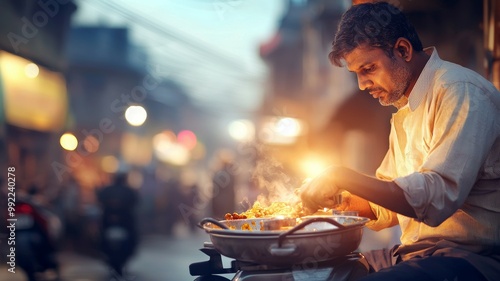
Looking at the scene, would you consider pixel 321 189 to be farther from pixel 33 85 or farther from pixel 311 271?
pixel 33 85

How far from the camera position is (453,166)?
220cm

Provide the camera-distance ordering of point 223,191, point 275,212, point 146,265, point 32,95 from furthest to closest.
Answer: point 32,95
point 223,191
point 146,265
point 275,212

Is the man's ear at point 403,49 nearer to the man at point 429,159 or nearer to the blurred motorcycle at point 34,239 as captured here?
the man at point 429,159

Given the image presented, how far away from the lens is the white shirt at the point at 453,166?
220 cm

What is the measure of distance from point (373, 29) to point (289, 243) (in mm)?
1132

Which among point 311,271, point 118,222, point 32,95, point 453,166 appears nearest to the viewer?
Answer: point 453,166

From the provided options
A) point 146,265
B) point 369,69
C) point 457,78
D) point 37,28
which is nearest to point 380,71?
point 369,69

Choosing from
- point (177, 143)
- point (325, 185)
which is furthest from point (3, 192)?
point (177, 143)

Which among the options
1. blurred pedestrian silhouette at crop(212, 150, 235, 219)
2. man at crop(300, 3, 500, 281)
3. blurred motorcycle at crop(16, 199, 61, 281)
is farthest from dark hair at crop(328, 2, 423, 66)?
blurred pedestrian silhouette at crop(212, 150, 235, 219)

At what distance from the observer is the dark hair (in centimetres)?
258

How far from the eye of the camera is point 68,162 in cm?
2117

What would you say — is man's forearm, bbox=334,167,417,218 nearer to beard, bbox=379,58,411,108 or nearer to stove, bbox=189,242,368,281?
stove, bbox=189,242,368,281

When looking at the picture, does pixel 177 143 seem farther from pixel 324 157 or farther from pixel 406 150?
pixel 406 150

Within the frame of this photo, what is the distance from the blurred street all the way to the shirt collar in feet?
20.9
